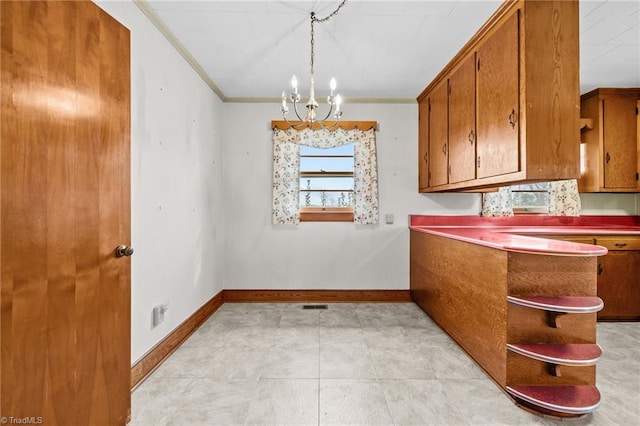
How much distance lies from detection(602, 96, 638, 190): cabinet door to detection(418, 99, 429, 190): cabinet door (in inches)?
77.9

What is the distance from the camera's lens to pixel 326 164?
12.9 feet

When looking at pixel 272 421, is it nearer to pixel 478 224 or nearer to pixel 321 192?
pixel 321 192

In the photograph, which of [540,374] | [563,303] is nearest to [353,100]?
[563,303]

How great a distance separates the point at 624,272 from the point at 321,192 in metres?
3.41

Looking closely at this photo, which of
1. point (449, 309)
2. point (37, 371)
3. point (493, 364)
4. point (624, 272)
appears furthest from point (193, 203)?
point (624, 272)

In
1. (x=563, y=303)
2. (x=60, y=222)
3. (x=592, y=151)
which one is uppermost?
(x=592, y=151)

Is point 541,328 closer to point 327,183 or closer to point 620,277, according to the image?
point 620,277

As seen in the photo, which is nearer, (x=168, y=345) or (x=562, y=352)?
(x=562, y=352)

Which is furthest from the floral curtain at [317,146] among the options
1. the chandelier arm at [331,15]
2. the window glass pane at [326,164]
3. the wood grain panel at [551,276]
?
the wood grain panel at [551,276]

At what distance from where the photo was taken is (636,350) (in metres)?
2.49

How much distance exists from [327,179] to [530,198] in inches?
105

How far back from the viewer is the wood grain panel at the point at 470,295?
1.93m

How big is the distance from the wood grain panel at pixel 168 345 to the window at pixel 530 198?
3988 millimetres

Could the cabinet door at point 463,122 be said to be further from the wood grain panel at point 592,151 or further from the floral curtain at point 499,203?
the wood grain panel at point 592,151
